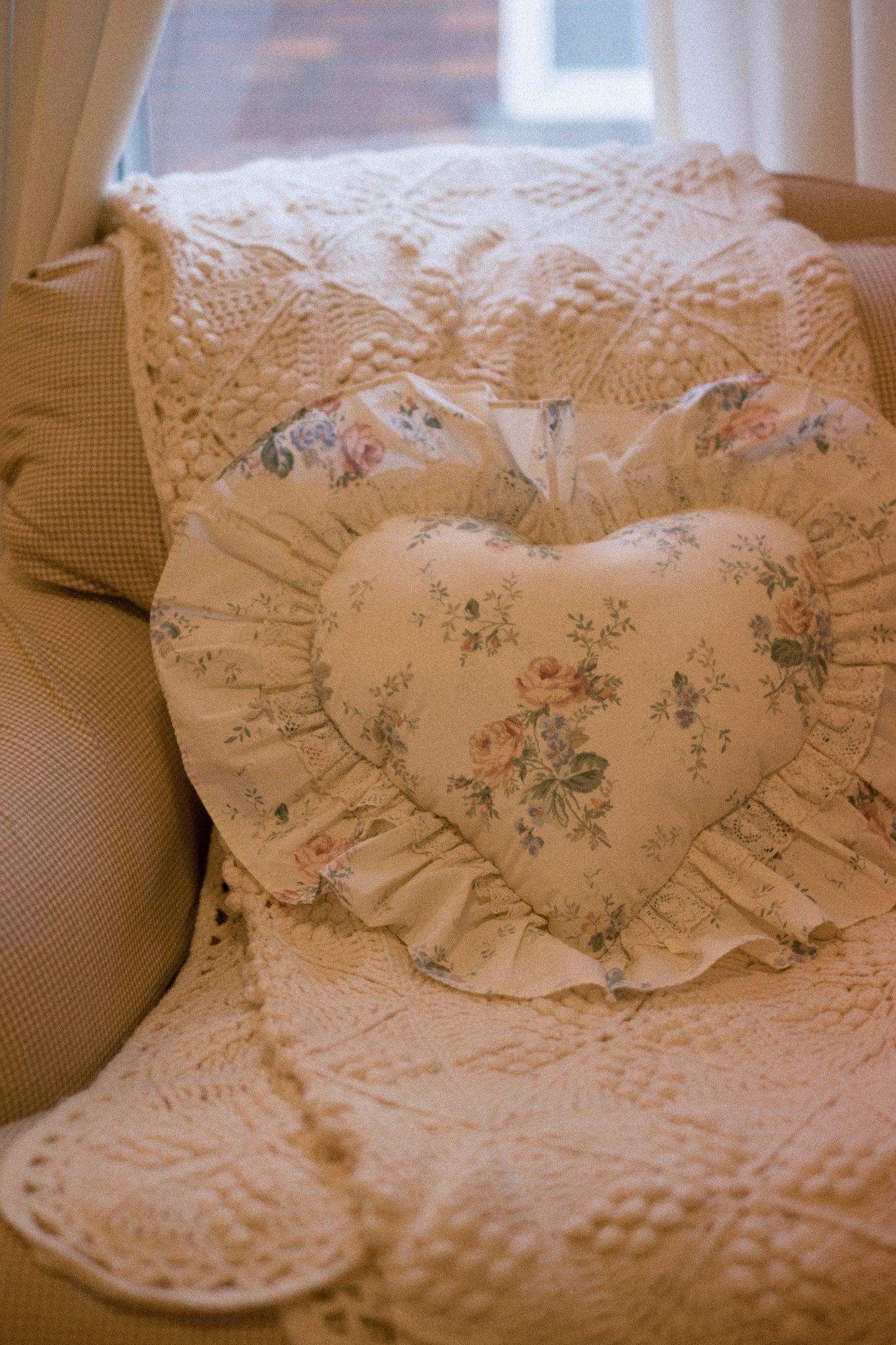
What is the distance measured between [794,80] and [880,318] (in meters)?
0.44

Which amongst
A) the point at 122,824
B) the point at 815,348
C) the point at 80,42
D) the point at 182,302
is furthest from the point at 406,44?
the point at 122,824

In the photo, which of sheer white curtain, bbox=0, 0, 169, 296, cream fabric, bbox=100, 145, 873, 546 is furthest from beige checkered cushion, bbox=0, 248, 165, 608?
sheer white curtain, bbox=0, 0, 169, 296

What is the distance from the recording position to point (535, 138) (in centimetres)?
154

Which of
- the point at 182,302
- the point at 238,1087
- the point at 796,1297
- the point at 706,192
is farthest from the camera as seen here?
the point at 706,192

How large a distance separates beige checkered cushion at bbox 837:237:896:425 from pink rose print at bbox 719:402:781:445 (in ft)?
0.59

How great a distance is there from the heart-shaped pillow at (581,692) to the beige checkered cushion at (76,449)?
241mm

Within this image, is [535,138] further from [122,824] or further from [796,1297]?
[796,1297]

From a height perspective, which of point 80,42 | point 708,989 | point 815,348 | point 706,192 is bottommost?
point 708,989

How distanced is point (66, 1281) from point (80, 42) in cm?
114

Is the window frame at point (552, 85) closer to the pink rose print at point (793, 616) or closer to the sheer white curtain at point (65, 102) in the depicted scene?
the sheer white curtain at point (65, 102)

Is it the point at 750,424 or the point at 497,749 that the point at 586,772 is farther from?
the point at 750,424

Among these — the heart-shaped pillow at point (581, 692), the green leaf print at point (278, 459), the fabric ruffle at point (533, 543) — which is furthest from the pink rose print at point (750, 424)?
the green leaf print at point (278, 459)

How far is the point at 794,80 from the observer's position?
126 centimetres

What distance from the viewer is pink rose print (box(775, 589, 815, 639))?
0.87 metres
